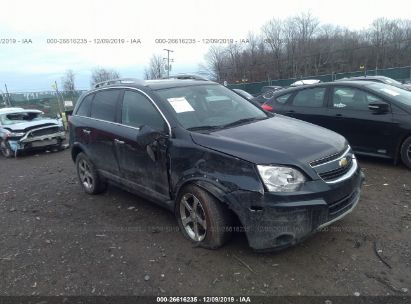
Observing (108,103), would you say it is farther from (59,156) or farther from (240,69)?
(240,69)

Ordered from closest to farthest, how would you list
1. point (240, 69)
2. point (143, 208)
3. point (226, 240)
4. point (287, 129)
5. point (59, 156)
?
point (226, 240)
point (287, 129)
point (143, 208)
point (59, 156)
point (240, 69)

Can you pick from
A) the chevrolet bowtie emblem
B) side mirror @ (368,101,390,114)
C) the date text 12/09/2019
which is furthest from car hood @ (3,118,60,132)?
the chevrolet bowtie emblem

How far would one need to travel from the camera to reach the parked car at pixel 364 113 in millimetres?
5891

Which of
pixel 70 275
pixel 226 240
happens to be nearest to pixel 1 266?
Result: pixel 70 275

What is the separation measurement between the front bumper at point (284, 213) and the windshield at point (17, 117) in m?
10.4

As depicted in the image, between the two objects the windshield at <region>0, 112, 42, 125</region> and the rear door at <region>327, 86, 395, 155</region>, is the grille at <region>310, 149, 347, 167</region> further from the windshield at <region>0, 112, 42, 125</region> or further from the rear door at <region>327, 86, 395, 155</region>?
the windshield at <region>0, 112, 42, 125</region>

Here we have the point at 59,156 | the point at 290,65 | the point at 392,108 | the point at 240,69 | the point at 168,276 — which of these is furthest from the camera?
the point at 290,65

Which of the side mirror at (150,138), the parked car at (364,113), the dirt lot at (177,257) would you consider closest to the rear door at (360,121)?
the parked car at (364,113)

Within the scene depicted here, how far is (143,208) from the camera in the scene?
16.8 ft

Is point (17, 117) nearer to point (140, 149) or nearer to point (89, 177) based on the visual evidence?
point (89, 177)

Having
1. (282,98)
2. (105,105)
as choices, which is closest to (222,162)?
(105,105)

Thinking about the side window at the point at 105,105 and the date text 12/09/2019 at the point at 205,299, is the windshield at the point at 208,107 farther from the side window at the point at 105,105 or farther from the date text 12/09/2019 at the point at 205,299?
the date text 12/09/2019 at the point at 205,299

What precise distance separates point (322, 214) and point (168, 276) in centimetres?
154

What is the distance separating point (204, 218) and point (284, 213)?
868 millimetres
